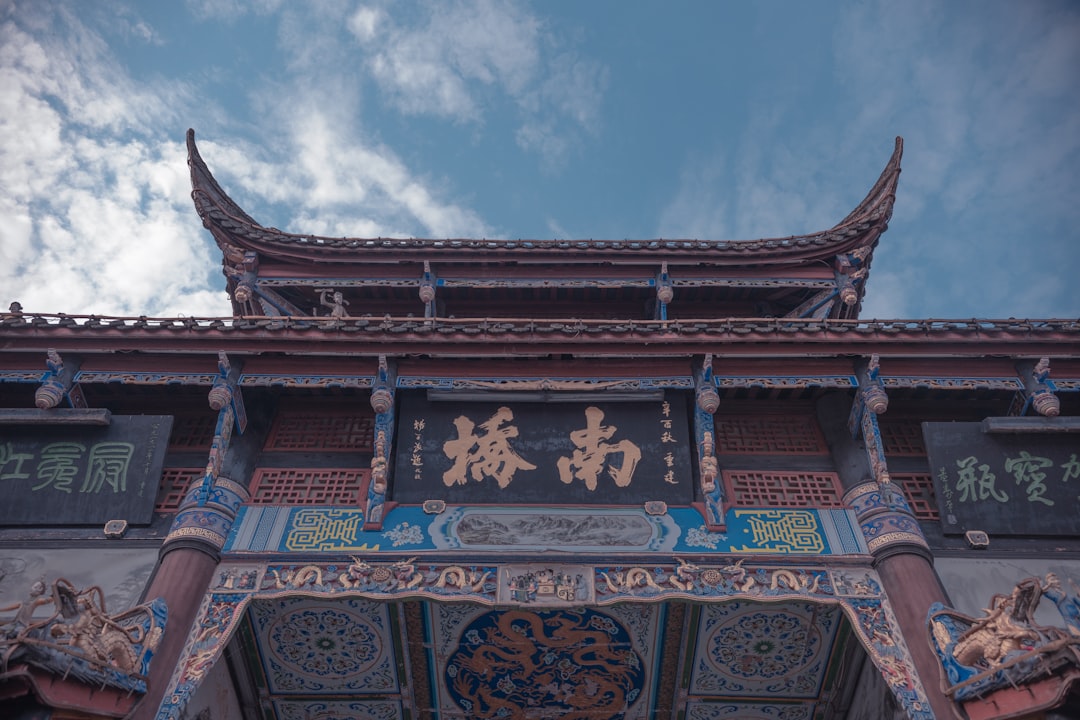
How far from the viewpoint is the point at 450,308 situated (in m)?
14.8

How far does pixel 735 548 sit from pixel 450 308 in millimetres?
7368

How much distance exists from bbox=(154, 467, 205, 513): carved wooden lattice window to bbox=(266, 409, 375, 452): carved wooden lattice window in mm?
929

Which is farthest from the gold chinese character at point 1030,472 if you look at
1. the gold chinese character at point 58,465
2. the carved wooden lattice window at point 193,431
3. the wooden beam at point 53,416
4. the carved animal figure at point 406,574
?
the gold chinese character at point 58,465

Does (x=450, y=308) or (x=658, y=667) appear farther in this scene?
(x=450, y=308)

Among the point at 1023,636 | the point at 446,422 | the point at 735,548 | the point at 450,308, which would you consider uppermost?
the point at 450,308

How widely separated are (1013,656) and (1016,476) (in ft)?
10.3

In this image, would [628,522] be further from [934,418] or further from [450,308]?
[450,308]

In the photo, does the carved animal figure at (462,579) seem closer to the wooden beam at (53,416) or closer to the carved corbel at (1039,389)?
the wooden beam at (53,416)

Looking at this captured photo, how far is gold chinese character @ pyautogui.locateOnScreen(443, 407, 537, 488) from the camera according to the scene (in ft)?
32.6

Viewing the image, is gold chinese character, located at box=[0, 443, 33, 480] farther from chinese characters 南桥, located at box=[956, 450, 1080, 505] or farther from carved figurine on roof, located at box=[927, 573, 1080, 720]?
chinese characters 南桥, located at box=[956, 450, 1080, 505]

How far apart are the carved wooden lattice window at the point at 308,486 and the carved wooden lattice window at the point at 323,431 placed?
0.39 metres

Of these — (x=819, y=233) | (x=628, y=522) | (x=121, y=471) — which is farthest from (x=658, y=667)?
(x=819, y=233)

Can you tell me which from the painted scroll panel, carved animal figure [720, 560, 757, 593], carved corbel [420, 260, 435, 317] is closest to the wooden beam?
the painted scroll panel

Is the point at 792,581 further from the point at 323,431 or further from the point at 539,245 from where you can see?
the point at 539,245
